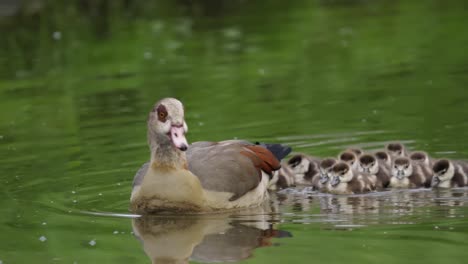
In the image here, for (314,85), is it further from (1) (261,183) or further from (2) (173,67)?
(1) (261,183)

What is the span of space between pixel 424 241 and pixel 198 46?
15.5 metres

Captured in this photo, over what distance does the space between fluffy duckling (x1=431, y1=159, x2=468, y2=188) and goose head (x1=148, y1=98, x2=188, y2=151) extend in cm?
264

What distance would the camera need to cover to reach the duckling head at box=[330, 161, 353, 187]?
40.2 ft

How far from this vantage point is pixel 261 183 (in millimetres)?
12195

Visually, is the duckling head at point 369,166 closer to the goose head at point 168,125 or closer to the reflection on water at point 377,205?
the reflection on water at point 377,205

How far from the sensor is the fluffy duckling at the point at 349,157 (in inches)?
502

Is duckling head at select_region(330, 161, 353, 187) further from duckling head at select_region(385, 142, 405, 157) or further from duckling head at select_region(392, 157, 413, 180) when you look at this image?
duckling head at select_region(385, 142, 405, 157)

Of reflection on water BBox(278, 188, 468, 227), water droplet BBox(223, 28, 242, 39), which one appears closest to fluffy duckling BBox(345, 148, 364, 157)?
reflection on water BBox(278, 188, 468, 227)

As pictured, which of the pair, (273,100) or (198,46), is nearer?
(273,100)

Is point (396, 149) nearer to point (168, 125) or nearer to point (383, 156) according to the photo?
point (383, 156)

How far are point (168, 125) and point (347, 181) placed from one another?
78.9 inches

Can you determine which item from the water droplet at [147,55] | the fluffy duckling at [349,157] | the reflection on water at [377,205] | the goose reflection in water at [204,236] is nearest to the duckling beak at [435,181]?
the reflection on water at [377,205]

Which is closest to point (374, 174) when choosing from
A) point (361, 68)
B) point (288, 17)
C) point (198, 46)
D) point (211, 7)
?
point (361, 68)

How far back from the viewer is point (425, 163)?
12570mm
